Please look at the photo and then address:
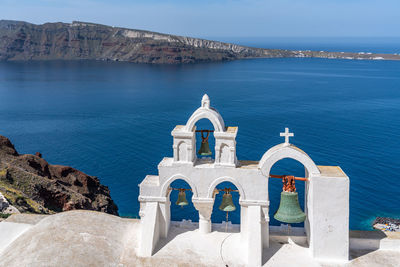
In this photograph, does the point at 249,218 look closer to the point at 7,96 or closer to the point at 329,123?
the point at 329,123

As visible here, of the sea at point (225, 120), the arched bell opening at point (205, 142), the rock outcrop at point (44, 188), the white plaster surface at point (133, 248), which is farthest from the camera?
the sea at point (225, 120)

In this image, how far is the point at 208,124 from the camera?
2943 inches

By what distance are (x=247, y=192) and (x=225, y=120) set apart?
63.5 meters

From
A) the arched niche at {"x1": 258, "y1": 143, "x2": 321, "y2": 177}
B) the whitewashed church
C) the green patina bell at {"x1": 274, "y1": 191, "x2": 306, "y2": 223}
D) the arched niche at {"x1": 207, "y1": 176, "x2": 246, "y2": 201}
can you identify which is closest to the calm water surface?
the whitewashed church

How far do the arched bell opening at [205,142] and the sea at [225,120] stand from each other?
0.70 meters

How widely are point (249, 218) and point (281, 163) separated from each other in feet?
125

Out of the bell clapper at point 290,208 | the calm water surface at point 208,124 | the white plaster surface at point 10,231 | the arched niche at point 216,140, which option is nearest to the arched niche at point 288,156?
the bell clapper at point 290,208

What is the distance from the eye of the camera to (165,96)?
111 metres

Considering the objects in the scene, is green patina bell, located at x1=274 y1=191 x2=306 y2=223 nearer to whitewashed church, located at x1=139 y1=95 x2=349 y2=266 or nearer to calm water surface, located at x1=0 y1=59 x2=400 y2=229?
whitewashed church, located at x1=139 y1=95 x2=349 y2=266

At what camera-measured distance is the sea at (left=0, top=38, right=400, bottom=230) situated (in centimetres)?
4816

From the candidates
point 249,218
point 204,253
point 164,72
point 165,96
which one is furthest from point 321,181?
point 164,72

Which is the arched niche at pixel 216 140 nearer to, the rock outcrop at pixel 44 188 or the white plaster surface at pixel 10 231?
the white plaster surface at pixel 10 231

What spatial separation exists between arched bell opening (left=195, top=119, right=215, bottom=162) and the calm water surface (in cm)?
458

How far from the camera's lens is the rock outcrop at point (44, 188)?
31169mm
